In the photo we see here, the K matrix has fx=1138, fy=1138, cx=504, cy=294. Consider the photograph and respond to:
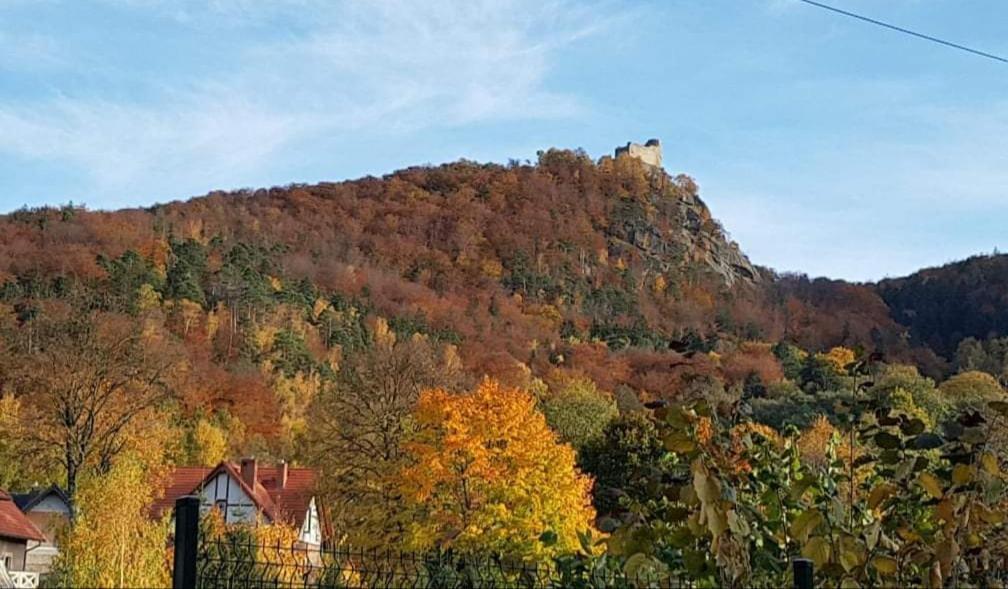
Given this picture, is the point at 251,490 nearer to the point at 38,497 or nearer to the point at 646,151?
the point at 38,497

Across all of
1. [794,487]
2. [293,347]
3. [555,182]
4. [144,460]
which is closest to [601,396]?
[293,347]

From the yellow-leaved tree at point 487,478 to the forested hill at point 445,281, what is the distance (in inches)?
703

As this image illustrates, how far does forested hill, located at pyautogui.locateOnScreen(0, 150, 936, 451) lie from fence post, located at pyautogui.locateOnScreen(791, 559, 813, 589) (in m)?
37.6

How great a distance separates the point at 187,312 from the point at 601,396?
23.2 metres

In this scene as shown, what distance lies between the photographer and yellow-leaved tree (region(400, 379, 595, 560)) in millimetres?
21078

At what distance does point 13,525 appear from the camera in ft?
89.2

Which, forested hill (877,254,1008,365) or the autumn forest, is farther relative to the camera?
forested hill (877,254,1008,365)

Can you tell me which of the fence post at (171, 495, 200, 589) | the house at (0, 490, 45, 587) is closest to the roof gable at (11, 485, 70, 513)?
the house at (0, 490, 45, 587)

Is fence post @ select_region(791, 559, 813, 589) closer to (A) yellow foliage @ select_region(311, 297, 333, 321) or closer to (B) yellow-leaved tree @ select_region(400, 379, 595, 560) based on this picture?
(B) yellow-leaved tree @ select_region(400, 379, 595, 560)

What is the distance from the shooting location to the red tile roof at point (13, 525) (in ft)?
86.9

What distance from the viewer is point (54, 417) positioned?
30.0m

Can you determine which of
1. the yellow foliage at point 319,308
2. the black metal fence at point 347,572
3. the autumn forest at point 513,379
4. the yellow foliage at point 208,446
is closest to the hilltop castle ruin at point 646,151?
the autumn forest at point 513,379

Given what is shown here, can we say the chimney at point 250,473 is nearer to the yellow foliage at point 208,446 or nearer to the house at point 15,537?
the house at point 15,537

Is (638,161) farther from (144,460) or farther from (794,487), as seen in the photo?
(794,487)
